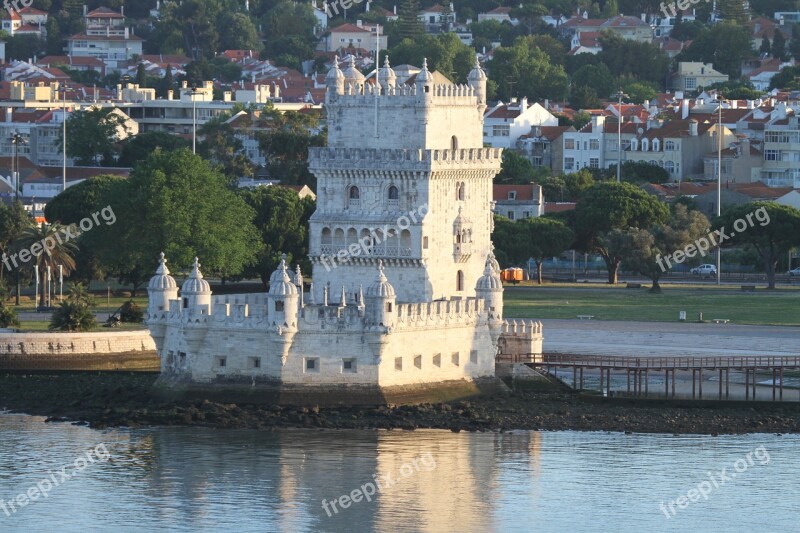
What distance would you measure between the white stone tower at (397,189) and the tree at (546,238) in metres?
51.4

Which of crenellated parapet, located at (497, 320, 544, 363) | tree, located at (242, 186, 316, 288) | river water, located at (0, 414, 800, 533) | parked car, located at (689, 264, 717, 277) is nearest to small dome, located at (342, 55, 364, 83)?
crenellated parapet, located at (497, 320, 544, 363)

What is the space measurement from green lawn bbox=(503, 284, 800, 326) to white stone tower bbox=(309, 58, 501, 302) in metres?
24.1

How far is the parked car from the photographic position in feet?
604

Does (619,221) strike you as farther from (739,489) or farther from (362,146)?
(739,489)

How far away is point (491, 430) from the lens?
113438 millimetres

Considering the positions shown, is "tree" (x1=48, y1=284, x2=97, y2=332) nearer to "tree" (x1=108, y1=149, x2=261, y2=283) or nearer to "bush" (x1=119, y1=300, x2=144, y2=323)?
"bush" (x1=119, y1=300, x2=144, y2=323)

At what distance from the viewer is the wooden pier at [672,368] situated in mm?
120188

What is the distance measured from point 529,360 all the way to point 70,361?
21612 millimetres

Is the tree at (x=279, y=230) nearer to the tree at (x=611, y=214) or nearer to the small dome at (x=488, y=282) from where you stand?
the tree at (x=611, y=214)

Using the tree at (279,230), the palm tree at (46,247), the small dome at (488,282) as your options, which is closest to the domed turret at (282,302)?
the small dome at (488,282)

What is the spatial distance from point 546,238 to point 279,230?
24.6 metres

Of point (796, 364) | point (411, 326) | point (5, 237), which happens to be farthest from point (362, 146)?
point (5, 237)

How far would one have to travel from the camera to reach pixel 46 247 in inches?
5871

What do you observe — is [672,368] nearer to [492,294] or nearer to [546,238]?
[492,294]
